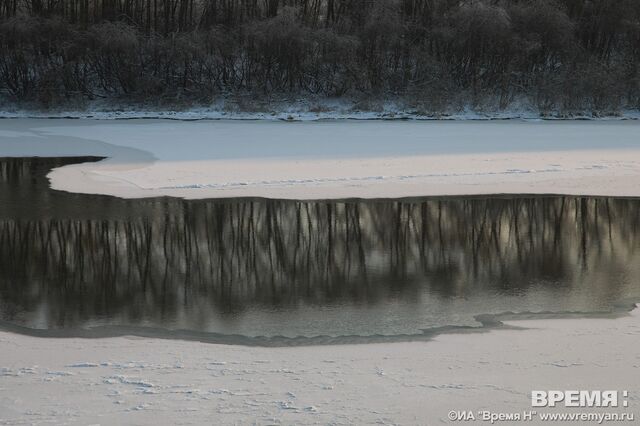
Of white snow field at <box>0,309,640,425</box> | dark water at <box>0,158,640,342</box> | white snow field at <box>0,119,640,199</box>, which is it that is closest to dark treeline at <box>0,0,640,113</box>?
white snow field at <box>0,119,640,199</box>

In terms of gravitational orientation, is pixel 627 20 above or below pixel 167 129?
above

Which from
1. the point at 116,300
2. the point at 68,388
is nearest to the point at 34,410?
the point at 68,388

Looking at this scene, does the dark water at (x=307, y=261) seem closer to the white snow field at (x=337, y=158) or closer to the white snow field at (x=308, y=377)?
the white snow field at (x=308, y=377)

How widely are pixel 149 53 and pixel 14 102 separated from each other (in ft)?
18.3

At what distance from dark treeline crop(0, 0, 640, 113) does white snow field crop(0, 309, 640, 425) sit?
2687cm

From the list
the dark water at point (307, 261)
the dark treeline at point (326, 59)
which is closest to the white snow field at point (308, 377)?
the dark water at point (307, 261)

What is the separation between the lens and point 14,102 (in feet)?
110

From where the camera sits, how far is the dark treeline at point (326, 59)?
1329 inches

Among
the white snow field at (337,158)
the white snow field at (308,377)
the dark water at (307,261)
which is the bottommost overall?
the white snow field at (337,158)

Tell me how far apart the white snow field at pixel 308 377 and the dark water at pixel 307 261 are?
2.10 ft

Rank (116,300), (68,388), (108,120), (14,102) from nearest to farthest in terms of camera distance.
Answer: (68,388) < (116,300) < (108,120) < (14,102)

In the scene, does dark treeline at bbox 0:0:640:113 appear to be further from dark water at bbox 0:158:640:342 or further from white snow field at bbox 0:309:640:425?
white snow field at bbox 0:309:640:425

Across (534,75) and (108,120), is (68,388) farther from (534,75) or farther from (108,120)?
(534,75)

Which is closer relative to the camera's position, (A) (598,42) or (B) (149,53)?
(B) (149,53)
